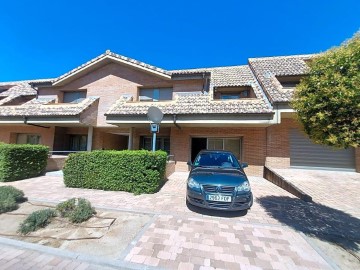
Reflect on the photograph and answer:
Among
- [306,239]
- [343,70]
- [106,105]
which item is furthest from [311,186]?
[106,105]

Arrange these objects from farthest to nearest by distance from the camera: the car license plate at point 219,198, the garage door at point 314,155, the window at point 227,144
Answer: the window at point 227,144
the garage door at point 314,155
the car license plate at point 219,198

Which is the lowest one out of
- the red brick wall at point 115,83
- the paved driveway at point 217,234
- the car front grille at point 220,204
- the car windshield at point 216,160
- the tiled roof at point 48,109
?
the paved driveway at point 217,234

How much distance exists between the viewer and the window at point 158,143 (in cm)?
1248

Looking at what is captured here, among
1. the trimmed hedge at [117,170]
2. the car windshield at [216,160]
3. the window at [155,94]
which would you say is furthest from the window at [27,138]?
the car windshield at [216,160]

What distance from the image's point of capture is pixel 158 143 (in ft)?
41.5

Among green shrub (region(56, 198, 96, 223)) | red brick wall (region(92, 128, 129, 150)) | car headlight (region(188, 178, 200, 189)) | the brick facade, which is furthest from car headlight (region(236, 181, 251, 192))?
red brick wall (region(92, 128, 129, 150))

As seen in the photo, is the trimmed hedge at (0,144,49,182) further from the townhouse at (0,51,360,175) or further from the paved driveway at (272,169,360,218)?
the paved driveway at (272,169,360,218)

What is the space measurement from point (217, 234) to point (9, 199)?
224 inches

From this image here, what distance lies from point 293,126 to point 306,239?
27.1ft

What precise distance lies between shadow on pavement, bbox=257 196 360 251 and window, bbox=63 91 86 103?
14.1 metres

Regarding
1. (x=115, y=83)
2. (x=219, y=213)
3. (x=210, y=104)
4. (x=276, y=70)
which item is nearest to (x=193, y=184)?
(x=219, y=213)

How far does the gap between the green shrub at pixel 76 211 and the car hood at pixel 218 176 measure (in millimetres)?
2924

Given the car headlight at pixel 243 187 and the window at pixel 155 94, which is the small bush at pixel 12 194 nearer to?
the car headlight at pixel 243 187

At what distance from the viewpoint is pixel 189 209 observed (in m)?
5.24
